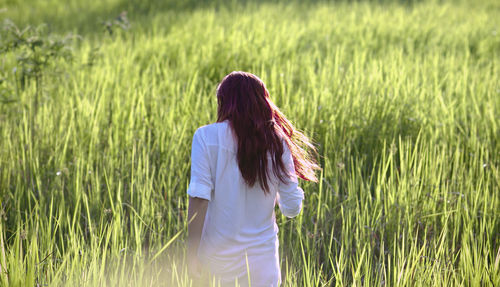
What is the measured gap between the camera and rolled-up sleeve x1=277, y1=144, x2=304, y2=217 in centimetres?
166

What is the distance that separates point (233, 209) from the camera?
64.9 inches

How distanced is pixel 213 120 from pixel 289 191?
1801 mm

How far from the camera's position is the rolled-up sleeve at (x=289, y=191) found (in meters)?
1.66

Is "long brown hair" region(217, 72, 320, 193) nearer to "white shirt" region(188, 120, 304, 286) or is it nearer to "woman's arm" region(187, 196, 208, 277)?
"white shirt" region(188, 120, 304, 286)

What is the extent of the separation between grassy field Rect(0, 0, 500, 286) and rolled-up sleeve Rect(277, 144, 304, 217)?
25cm

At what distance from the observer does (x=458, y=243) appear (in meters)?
2.53

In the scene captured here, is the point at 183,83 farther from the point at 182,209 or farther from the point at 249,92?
the point at 249,92

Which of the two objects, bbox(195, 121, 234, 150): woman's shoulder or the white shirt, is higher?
bbox(195, 121, 234, 150): woman's shoulder

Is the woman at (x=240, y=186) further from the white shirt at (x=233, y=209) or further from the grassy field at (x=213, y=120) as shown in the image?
the grassy field at (x=213, y=120)

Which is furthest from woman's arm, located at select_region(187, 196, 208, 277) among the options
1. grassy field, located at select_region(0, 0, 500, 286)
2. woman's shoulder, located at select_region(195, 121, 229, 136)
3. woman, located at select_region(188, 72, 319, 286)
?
woman's shoulder, located at select_region(195, 121, 229, 136)

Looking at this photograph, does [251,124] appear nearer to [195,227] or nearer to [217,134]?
[217,134]

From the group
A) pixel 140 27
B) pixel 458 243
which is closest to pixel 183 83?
pixel 458 243

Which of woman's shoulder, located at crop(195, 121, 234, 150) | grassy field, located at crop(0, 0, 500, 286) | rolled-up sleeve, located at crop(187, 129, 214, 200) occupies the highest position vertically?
woman's shoulder, located at crop(195, 121, 234, 150)

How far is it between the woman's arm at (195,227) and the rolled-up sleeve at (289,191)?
0.93 feet
